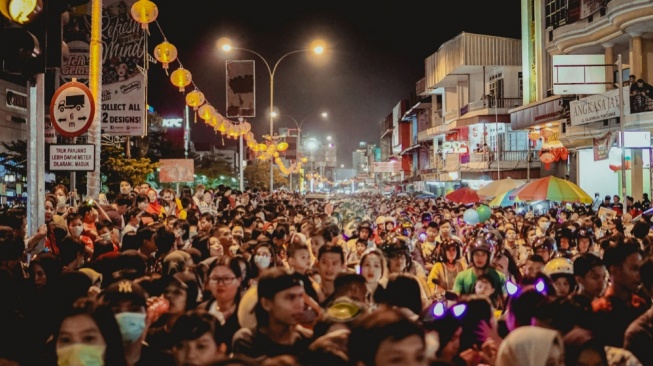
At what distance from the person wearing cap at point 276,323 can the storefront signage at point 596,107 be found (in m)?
18.8

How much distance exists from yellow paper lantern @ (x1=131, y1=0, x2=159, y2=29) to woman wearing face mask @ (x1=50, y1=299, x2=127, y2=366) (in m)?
10.3

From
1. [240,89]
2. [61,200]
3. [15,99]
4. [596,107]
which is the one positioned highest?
[15,99]

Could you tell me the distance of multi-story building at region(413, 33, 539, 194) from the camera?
4056 cm

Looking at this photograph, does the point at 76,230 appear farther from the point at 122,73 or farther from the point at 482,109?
the point at 482,109

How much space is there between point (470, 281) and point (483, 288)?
26.8 inches

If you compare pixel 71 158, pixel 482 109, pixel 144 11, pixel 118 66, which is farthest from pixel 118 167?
pixel 482 109

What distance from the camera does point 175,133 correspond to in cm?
10044

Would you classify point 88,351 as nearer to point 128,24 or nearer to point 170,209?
point 170,209

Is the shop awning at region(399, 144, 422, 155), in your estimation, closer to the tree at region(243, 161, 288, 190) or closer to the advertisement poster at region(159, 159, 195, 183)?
the tree at region(243, 161, 288, 190)

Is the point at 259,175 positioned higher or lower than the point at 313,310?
higher

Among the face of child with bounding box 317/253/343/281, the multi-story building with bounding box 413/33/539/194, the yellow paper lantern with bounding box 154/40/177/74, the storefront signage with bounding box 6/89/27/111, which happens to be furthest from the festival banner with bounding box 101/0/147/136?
the storefront signage with bounding box 6/89/27/111

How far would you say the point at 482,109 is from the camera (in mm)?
42719

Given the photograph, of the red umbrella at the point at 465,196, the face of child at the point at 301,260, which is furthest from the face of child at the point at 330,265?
the red umbrella at the point at 465,196

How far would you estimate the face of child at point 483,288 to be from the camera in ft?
21.6
